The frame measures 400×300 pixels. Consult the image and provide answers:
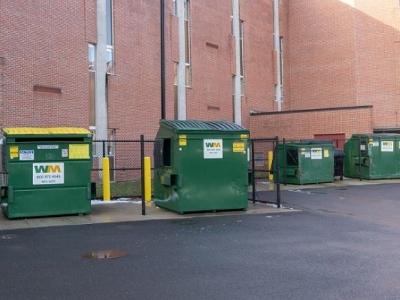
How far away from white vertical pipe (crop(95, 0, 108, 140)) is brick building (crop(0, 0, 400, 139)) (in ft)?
0.74

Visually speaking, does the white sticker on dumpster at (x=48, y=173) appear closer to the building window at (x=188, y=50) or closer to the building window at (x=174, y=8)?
the building window at (x=188, y=50)

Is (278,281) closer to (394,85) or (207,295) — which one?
(207,295)

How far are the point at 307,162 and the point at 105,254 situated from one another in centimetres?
1417

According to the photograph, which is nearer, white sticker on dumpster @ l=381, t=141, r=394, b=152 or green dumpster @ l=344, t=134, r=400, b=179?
green dumpster @ l=344, t=134, r=400, b=179

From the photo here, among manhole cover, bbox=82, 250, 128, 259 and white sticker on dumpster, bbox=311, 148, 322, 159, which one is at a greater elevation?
white sticker on dumpster, bbox=311, 148, 322, 159

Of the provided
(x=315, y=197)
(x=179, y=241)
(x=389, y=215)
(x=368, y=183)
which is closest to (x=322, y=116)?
(x=368, y=183)

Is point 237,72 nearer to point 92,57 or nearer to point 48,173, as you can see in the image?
point 92,57

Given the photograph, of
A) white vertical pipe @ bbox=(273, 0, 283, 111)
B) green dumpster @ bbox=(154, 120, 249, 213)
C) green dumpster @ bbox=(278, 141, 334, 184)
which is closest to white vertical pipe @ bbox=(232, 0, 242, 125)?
white vertical pipe @ bbox=(273, 0, 283, 111)

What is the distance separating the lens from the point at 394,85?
33094mm

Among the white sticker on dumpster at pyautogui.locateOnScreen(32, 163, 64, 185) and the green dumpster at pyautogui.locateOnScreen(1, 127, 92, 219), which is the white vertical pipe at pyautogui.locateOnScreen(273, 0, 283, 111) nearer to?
the green dumpster at pyautogui.locateOnScreen(1, 127, 92, 219)

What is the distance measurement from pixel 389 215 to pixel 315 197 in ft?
13.1

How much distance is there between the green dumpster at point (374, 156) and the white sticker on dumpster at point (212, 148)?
41.2 ft

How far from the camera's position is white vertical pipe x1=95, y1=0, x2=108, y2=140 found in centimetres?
2189

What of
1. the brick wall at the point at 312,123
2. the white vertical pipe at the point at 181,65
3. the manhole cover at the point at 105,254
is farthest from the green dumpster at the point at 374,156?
the manhole cover at the point at 105,254
